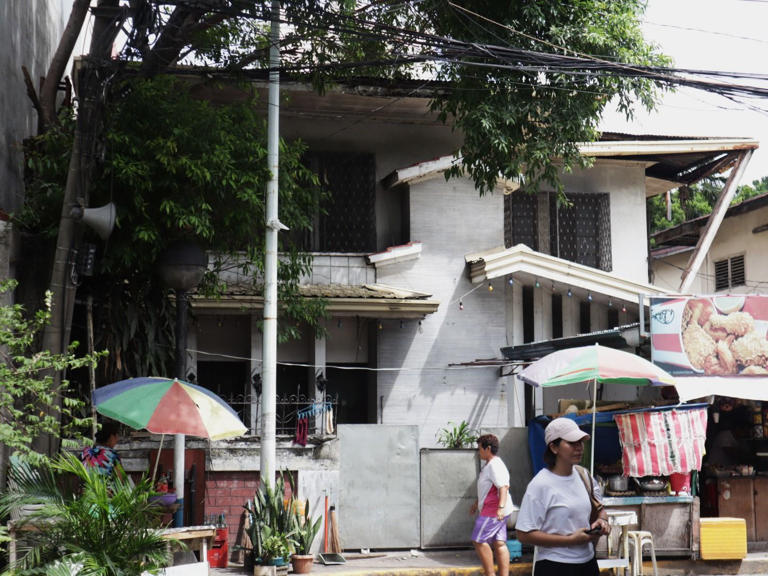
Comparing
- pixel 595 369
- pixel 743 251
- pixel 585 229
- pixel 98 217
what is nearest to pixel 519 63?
pixel 595 369

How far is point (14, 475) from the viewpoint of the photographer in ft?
26.6

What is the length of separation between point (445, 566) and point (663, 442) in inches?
133

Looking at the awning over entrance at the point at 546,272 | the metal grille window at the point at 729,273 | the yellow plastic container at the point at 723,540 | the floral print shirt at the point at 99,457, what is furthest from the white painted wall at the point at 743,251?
the floral print shirt at the point at 99,457

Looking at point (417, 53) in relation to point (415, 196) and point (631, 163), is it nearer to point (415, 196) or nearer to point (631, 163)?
point (415, 196)

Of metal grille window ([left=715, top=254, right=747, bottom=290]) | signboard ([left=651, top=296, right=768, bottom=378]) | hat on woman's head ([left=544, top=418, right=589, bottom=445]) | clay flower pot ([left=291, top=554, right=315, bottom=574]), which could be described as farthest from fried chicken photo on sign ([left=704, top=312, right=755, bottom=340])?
metal grille window ([left=715, top=254, right=747, bottom=290])

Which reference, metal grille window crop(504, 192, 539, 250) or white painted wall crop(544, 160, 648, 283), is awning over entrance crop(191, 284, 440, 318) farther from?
white painted wall crop(544, 160, 648, 283)

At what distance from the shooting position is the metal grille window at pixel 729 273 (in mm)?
24828

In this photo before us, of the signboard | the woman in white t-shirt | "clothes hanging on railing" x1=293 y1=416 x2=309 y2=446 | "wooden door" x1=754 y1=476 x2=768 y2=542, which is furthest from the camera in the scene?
"wooden door" x1=754 y1=476 x2=768 y2=542

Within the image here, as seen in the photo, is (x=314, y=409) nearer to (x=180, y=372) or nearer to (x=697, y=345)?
(x=180, y=372)

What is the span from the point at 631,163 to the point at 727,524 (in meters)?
8.51

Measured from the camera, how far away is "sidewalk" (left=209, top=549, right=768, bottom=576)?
40.0 ft

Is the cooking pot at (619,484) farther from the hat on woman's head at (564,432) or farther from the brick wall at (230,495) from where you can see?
the hat on woman's head at (564,432)

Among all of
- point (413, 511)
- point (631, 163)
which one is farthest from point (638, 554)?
point (631, 163)

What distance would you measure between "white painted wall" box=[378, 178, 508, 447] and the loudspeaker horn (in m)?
7.06
